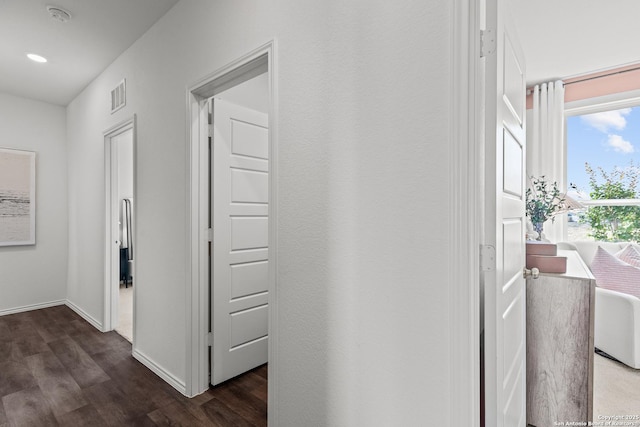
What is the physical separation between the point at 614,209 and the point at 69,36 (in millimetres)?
5689

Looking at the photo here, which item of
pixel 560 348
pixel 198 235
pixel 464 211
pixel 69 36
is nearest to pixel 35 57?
pixel 69 36

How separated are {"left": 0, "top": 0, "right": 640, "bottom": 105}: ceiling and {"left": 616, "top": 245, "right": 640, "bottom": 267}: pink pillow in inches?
75.3

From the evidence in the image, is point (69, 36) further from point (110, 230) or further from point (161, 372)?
point (161, 372)

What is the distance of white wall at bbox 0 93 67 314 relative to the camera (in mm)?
3980

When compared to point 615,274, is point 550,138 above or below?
above

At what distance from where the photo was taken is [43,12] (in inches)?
93.1

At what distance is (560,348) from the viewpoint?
5.48 ft

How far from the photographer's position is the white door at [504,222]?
1.06m

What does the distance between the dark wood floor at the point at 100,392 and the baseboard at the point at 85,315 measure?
1.09ft

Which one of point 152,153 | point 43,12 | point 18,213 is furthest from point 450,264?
point 18,213

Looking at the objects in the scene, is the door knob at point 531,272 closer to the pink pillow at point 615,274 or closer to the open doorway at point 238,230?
the open doorway at point 238,230

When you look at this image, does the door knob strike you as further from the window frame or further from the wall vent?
the wall vent

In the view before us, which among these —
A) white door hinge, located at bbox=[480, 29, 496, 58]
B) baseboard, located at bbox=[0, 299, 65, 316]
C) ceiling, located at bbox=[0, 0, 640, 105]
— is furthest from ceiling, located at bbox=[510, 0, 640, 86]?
baseboard, located at bbox=[0, 299, 65, 316]

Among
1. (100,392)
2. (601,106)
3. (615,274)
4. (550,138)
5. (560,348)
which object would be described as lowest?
Result: (100,392)
